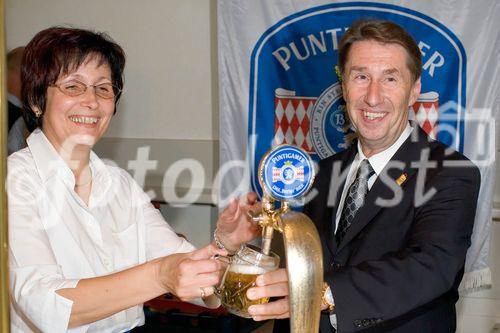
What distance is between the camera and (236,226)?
0.88 metres

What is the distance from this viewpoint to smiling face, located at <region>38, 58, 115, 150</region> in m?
0.89

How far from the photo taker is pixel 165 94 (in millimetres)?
1853

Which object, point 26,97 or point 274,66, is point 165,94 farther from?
point 26,97

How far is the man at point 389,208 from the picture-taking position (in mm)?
787

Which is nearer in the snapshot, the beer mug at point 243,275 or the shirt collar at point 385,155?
the beer mug at point 243,275

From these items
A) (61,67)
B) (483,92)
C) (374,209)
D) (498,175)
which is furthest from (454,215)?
(498,175)

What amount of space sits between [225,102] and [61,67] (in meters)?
1.00

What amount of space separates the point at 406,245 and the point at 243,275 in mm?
293

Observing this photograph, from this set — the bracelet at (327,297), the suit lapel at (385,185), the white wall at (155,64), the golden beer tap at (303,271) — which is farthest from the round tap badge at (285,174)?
the white wall at (155,64)

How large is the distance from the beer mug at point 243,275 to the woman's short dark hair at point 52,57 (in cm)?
35

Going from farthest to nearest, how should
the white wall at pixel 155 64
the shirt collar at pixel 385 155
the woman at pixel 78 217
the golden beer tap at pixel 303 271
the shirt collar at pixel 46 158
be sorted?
the white wall at pixel 155 64 → the shirt collar at pixel 385 155 → the shirt collar at pixel 46 158 → the woman at pixel 78 217 → the golden beer tap at pixel 303 271

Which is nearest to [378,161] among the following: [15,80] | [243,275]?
[243,275]

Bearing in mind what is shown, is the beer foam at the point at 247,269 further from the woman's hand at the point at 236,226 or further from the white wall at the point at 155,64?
the white wall at the point at 155,64

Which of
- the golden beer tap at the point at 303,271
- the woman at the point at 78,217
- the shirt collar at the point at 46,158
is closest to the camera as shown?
the golden beer tap at the point at 303,271
